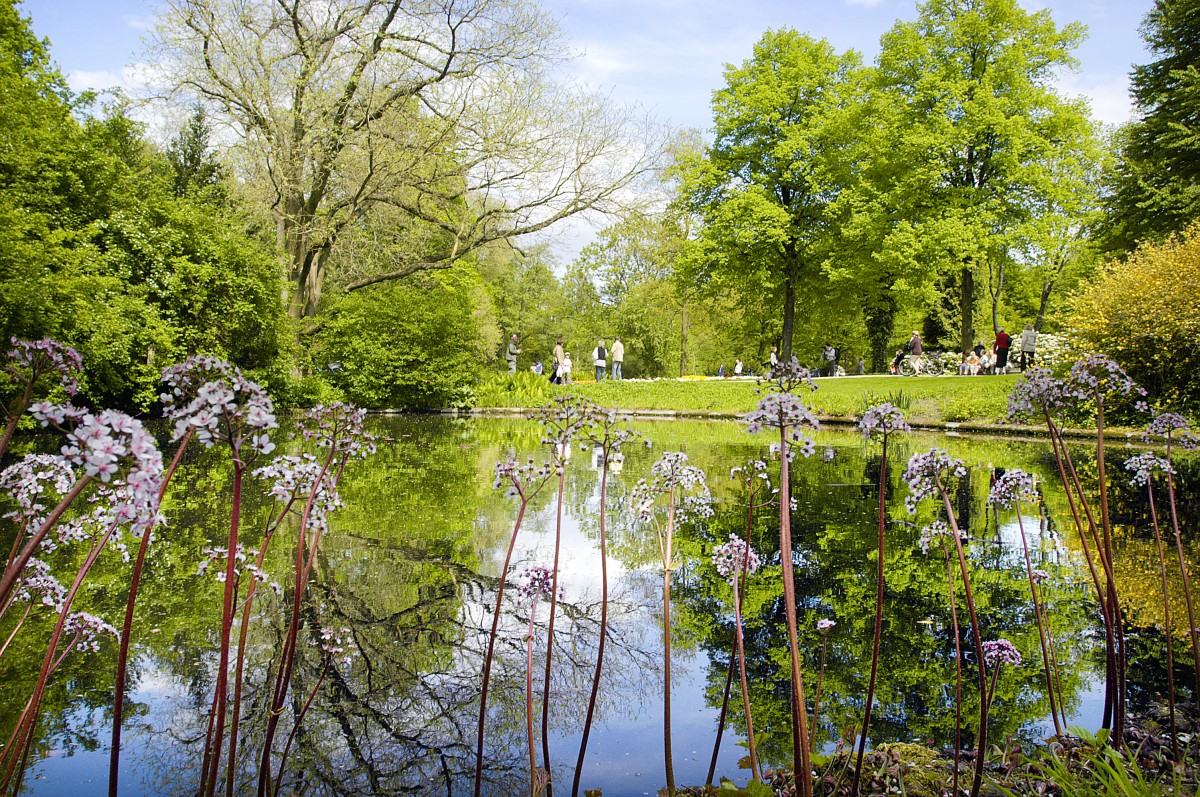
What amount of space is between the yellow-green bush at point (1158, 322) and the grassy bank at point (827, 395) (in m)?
3.37

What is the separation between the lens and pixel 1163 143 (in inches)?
1092

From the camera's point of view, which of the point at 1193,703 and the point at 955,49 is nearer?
the point at 1193,703

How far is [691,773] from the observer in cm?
304

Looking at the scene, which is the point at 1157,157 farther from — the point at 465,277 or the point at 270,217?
the point at 270,217


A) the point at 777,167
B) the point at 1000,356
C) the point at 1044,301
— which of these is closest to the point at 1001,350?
the point at 1000,356

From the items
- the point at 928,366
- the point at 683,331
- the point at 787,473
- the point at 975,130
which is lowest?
the point at 787,473

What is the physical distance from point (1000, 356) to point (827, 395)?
8328 millimetres

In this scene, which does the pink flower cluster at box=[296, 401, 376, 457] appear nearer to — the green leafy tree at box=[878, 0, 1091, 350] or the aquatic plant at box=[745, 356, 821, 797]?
the aquatic plant at box=[745, 356, 821, 797]

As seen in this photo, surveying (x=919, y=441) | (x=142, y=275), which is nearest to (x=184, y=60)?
(x=142, y=275)

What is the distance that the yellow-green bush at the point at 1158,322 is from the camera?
16.8m

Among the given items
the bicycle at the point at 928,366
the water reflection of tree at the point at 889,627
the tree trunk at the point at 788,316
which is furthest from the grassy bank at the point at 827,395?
the water reflection of tree at the point at 889,627

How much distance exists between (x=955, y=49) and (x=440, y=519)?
34.3 m

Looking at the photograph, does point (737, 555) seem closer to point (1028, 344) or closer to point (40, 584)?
point (40, 584)

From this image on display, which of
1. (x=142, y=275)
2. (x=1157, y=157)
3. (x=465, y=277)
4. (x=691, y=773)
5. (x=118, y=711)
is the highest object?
(x=1157, y=157)
